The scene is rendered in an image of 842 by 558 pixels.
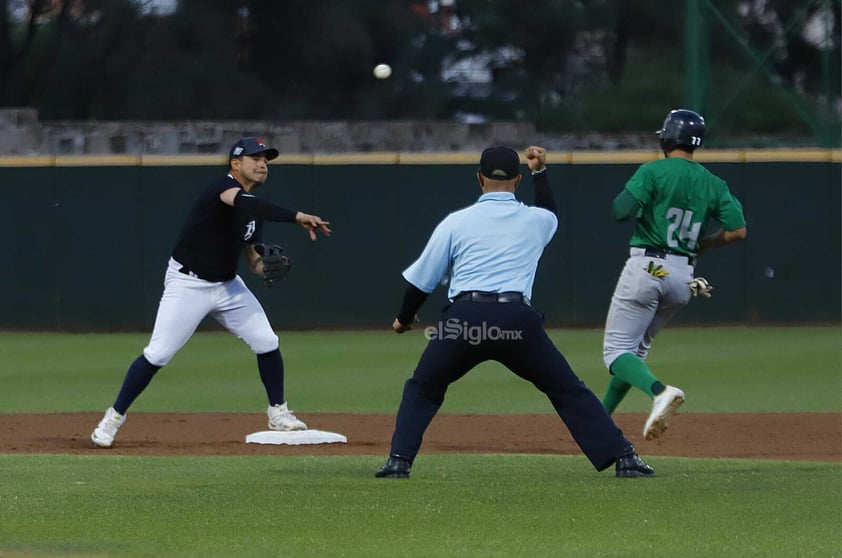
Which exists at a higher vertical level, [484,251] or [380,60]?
[380,60]

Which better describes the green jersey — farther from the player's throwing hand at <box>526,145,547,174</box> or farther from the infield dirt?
the infield dirt

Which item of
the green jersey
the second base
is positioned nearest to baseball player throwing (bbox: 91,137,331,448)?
the second base

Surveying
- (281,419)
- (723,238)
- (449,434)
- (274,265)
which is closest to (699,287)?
(723,238)

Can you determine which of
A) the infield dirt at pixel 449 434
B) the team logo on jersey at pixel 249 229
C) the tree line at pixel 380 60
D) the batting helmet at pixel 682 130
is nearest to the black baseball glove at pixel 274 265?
the team logo on jersey at pixel 249 229

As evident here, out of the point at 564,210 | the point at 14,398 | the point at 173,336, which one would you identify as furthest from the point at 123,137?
the point at 173,336

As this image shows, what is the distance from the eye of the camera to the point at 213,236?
8.23 meters

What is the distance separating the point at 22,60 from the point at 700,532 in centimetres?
2000

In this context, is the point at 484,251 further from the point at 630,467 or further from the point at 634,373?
the point at 634,373

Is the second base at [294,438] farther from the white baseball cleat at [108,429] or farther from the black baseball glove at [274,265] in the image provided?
the black baseball glove at [274,265]

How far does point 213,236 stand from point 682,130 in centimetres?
254

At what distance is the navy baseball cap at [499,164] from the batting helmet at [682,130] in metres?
1.30

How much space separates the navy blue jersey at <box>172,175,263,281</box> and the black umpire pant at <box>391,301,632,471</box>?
2.04 meters

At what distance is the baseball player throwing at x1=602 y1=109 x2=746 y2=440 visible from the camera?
7.38 metres

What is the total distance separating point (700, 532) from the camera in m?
5.40
